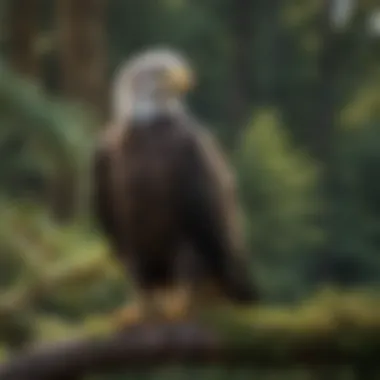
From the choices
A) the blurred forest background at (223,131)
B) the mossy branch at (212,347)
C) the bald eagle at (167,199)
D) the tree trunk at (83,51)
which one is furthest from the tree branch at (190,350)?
the tree trunk at (83,51)

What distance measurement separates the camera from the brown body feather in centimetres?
124

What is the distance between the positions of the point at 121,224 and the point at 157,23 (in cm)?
32

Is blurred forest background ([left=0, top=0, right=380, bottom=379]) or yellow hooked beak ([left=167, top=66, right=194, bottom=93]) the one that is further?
blurred forest background ([left=0, top=0, right=380, bottom=379])

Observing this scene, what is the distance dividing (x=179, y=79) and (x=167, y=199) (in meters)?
0.15

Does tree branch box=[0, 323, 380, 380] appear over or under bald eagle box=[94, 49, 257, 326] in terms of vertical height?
under

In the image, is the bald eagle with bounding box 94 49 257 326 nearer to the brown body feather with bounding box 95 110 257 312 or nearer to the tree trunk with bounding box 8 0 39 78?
the brown body feather with bounding box 95 110 257 312

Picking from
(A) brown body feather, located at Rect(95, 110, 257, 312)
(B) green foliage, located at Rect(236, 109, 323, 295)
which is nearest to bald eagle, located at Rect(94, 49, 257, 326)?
(A) brown body feather, located at Rect(95, 110, 257, 312)

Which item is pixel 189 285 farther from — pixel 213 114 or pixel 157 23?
pixel 157 23

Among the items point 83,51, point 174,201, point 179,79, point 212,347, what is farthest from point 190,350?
point 83,51

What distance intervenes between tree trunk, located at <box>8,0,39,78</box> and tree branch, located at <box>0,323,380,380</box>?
48 cm

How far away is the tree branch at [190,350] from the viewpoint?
1.08m

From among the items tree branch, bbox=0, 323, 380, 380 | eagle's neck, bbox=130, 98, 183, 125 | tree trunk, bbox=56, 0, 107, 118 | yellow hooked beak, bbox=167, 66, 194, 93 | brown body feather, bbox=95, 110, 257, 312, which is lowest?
tree branch, bbox=0, 323, 380, 380

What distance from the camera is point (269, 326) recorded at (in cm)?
110

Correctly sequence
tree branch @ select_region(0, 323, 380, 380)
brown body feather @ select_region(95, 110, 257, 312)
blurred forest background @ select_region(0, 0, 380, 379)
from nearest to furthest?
tree branch @ select_region(0, 323, 380, 380)
brown body feather @ select_region(95, 110, 257, 312)
blurred forest background @ select_region(0, 0, 380, 379)
